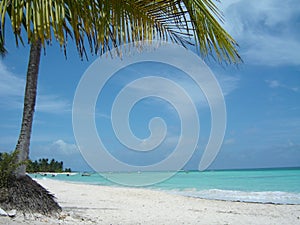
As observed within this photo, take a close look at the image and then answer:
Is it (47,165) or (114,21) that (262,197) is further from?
(47,165)

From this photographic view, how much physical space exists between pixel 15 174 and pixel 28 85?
1453 mm

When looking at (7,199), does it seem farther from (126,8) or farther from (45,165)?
(45,165)

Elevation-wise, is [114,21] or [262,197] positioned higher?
[114,21]

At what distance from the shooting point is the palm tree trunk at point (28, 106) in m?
5.33

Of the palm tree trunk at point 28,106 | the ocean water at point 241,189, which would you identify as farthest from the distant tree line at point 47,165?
the palm tree trunk at point 28,106

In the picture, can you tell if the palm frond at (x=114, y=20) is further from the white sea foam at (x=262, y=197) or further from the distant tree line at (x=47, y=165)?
the distant tree line at (x=47, y=165)

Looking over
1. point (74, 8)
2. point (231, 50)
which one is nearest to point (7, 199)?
point (74, 8)

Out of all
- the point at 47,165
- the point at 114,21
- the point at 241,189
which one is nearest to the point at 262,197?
the point at 241,189

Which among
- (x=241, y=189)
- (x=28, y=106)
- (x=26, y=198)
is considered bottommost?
(x=241, y=189)

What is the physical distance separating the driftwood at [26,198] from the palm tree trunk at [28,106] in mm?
204

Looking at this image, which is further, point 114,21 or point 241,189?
point 241,189

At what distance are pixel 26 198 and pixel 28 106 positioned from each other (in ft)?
4.79

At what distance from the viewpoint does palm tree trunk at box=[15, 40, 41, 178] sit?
533 cm

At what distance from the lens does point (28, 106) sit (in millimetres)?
5383
